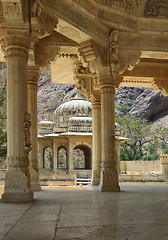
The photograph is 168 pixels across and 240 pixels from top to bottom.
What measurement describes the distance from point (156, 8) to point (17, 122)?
6.35 metres

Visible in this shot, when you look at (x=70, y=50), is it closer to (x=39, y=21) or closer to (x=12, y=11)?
(x=39, y=21)

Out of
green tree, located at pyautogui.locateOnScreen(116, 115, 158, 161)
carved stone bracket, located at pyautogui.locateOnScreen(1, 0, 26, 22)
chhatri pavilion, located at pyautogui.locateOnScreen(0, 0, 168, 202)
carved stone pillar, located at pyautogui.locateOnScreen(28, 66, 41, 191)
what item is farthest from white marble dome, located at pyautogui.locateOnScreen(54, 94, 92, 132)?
carved stone bracket, located at pyautogui.locateOnScreen(1, 0, 26, 22)

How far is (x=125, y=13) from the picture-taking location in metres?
9.55

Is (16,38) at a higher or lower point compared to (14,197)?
higher

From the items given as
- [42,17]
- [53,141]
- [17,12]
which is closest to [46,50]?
[42,17]

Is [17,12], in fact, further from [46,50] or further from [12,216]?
[12,216]

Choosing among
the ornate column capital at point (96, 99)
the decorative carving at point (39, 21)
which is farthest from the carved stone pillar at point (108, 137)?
the ornate column capital at point (96, 99)

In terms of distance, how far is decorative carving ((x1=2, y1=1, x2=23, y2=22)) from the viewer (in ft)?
20.2

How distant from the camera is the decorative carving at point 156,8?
10.1m

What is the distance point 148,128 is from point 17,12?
120 ft

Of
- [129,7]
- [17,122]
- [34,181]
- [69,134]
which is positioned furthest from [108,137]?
[69,134]

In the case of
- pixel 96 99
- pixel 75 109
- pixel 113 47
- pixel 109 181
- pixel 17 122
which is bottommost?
pixel 109 181

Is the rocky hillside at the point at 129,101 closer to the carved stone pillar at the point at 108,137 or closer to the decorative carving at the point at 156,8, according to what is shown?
the decorative carving at the point at 156,8

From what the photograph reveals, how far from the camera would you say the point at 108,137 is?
9.32 m
